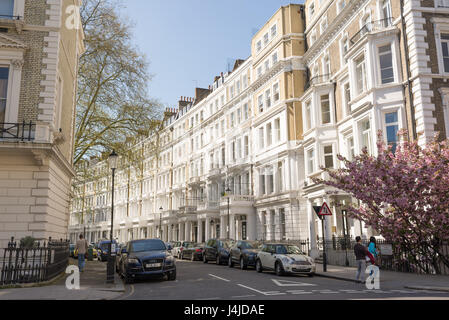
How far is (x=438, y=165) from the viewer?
1589 cm

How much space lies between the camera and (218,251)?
26.4 m

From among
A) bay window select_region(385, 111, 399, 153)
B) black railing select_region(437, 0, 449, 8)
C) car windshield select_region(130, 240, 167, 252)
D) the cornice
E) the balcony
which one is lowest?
car windshield select_region(130, 240, 167, 252)

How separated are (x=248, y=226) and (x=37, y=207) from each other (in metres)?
24.5

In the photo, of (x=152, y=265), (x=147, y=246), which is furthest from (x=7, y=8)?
(x=152, y=265)

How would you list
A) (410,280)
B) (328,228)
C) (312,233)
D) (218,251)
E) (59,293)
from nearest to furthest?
(59,293) → (410,280) → (218,251) → (328,228) → (312,233)

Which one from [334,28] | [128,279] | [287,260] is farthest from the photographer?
[334,28]

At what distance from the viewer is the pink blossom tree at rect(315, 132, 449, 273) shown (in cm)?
1622

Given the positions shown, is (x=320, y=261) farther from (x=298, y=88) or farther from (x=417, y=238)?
(x=298, y=88)

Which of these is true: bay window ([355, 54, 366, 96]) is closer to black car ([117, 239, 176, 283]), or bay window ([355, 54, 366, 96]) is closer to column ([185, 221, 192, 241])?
black car ([117, 239, 176, 283])

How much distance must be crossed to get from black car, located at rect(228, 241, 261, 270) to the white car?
5.57ft

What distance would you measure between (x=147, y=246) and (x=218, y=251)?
10.5 m

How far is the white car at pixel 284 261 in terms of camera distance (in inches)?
676

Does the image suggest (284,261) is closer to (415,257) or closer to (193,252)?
(415,257)

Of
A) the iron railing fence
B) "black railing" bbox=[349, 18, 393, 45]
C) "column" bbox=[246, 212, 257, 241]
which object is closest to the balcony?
"column" bbox=[246, 212, 257, 241]
